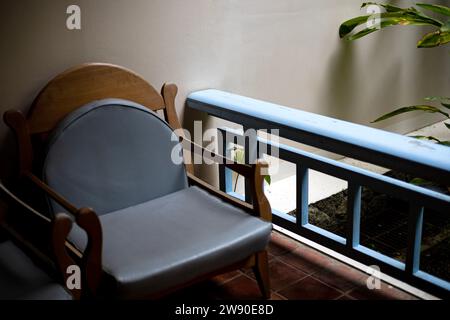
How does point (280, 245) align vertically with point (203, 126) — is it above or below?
below

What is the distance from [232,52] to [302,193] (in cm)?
94

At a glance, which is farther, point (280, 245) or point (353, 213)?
point (280, 245)

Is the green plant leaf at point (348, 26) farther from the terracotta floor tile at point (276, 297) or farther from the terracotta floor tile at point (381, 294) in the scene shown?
the terracotta floor tile at point (276, 297)

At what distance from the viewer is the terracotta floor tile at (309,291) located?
2.39 m

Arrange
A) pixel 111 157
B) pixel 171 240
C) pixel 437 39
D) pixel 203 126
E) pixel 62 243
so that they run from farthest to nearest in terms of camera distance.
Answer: pixel 203 126 < pixel 437 39 < pixel 111 157 < pixel 171 240 < pixel 62 243

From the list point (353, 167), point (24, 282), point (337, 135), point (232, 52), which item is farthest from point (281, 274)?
point (232, 52)

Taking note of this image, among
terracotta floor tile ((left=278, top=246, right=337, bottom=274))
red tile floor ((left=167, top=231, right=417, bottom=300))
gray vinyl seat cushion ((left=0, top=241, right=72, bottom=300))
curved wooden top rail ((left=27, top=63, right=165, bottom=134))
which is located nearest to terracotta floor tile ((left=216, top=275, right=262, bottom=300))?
red tile floor ((left=167, top=231, right=417, bottom=300))

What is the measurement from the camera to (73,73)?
7.79 feet

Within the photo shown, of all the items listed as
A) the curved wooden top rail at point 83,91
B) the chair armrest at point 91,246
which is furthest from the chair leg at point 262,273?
the curved wooden top rail at point 83,91

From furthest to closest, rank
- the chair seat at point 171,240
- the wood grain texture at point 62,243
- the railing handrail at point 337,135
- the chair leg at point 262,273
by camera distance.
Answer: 1. the chair leg at point 262,273
2. the railing handrail at point 337,135
3. the chair seat at point 171,240
4. the wood grain texture at point 62,243

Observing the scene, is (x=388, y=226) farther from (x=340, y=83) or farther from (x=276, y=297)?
(x=276, y=297)

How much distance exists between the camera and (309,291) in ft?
7.97
